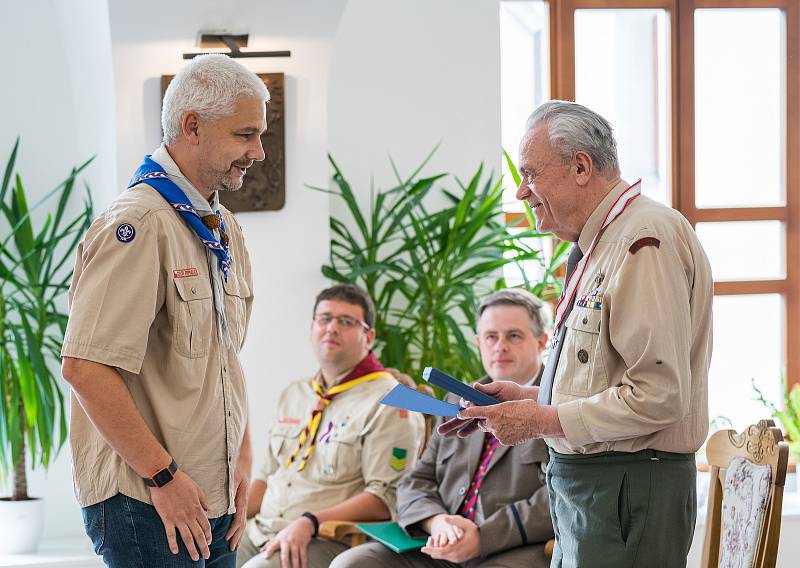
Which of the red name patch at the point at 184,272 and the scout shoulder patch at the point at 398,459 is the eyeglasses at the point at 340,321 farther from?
the red name patch at the point at 184,272

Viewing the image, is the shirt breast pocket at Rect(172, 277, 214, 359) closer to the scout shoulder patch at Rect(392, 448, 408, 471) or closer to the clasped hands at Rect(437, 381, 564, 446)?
the clasped hands at Rect(437, 381, 564, 446)

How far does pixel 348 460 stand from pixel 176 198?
6.05 ft

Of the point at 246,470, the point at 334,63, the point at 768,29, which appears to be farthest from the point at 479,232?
the point at 246,470

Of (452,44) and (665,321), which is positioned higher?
(452,44)

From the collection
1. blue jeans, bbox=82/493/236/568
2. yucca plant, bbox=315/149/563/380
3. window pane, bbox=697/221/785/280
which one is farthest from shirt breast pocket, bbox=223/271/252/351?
window pane, bbox=697/221/785/280

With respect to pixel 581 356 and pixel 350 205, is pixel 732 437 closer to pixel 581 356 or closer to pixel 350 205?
pixel 581 356

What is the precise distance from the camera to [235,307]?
79.7 inches

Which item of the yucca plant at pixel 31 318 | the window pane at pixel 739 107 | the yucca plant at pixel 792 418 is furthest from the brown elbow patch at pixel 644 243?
the window pane at pixel 739 107

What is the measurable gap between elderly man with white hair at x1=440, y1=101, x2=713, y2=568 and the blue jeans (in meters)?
0.62

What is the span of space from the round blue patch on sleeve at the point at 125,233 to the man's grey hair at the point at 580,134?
83 centimetres

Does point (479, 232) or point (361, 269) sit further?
point (479, 232)

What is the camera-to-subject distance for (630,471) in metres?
1.91

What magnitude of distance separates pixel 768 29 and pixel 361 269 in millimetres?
2710

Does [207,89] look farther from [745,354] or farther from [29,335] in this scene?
[745,354]
